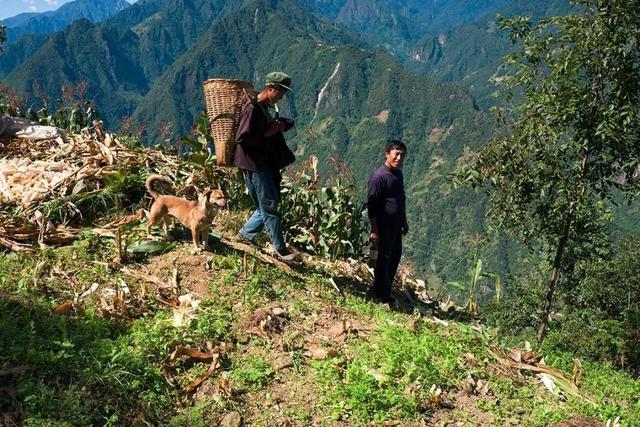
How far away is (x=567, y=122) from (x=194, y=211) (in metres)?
5.12

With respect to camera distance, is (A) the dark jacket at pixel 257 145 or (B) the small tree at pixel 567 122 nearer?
(A) the dark jacket at pixel 257 145

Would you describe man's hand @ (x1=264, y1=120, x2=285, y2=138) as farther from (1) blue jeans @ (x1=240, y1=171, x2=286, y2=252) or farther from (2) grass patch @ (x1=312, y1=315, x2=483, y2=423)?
(2) grass patch @ (x1=312, y1=315, x2=483, y2=423)

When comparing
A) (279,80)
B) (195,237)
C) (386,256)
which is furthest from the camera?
(386,256)

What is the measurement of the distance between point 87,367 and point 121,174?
3.47 m

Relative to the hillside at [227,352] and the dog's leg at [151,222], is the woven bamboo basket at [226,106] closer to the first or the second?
the dog's leg at [151,222]

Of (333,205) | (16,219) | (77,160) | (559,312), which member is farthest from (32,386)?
(559,312)

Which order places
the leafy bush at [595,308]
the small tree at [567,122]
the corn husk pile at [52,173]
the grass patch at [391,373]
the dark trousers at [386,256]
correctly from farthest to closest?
the leafy bush at [595,308] < the small tree at [567,122] < the dark trousers at [386,256] < the corn husk pile at [52,173] < the grass patch at [391,373]

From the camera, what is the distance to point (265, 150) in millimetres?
5500

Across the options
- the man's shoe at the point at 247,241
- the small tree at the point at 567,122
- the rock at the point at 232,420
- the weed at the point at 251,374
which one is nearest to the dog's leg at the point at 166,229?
the man's shoe at the point at 247,241

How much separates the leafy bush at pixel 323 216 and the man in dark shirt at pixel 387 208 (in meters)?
1.31

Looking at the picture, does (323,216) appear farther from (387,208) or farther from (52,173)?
(52,173)

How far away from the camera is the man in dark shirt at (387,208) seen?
5734mm

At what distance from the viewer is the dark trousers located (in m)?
5.92

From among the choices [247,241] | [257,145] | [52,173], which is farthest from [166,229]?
[52,173]
